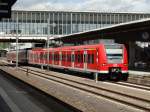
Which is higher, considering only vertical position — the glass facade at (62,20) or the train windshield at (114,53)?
the glass facade at (62,20)

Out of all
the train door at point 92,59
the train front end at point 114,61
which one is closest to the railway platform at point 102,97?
the train front end at point 114,61

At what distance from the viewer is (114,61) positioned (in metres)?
33.4

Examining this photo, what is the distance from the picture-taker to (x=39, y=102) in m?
18.0

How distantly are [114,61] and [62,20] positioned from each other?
80.3 meters

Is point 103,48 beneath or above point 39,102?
above

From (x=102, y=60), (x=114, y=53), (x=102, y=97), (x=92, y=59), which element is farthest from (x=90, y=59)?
(x=102, y=97)

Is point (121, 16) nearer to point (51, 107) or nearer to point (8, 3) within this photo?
point (51, 107)

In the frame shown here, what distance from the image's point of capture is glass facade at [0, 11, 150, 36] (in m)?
110

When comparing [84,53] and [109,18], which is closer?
[84,53]

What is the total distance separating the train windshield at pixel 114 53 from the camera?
33.4 m

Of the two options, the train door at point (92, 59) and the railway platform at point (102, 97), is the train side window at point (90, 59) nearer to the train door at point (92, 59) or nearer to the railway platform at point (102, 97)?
the train door at point (92, 59)

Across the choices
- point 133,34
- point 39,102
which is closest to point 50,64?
point 133,34

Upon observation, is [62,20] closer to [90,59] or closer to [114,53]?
[90,59]

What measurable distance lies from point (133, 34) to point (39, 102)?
3723 centimetres
